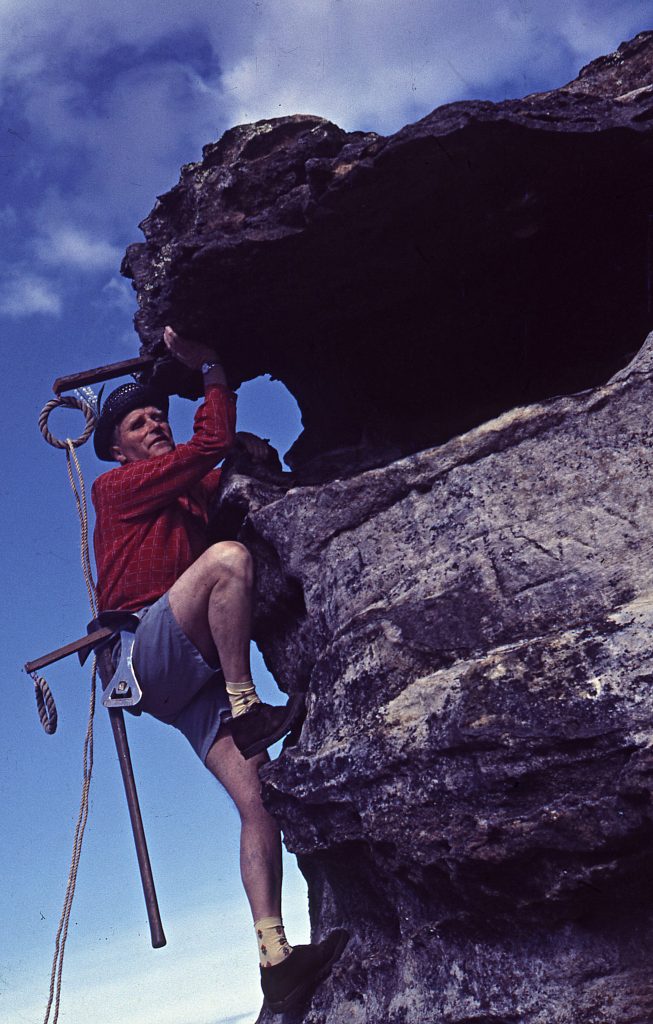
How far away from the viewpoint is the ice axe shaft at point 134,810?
483 cm

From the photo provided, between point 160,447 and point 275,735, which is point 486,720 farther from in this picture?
point 160,447

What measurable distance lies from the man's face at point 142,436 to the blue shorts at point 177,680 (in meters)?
1.11

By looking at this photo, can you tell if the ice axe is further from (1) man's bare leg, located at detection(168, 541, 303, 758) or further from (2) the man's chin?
(2) the man's chin

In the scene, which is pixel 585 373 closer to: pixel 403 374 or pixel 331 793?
pixel 403 374

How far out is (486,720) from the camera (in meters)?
3.72

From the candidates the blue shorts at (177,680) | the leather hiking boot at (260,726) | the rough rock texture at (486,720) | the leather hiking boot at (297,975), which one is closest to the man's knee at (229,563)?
the rough rock texture at (486,720)

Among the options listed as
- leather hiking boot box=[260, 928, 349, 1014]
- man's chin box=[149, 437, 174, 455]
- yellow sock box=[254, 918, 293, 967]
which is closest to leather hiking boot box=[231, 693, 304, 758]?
yellow sock box=[254, 918, 293, 967]

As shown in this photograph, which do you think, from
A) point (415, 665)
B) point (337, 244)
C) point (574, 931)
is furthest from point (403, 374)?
point (574, 931)

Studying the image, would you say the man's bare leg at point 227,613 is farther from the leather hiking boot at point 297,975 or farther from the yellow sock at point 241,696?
the leather hiking boot at point 297,975

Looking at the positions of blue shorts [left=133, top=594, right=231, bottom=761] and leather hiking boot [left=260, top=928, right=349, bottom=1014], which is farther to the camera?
blue shorts [left=133, top=594, right=231, bottom=761]

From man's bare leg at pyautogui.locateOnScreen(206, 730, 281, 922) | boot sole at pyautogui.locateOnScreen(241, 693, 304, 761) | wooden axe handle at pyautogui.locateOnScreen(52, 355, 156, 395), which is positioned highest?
wooden axe handle at pyautogui.locateOnScreen(52, 355, 156, 395)

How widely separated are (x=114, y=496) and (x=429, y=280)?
7.39 ft

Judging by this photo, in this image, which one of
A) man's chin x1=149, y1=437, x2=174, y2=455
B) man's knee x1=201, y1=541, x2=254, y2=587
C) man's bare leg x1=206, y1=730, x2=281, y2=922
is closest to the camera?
man's bare leg x1=206, y1=730, x2=281, y2=922

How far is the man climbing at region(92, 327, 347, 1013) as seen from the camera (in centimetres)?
462
